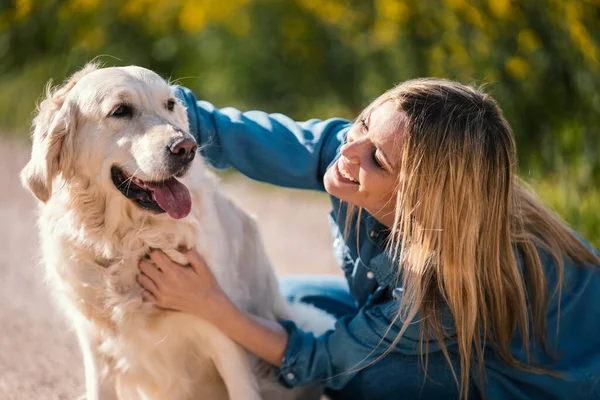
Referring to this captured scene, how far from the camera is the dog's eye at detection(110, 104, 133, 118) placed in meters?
2.37

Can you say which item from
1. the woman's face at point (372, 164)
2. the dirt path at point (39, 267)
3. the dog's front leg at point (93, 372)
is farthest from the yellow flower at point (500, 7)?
the dog's front leg at point (93, 372)

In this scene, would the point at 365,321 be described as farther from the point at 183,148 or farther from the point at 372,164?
the point at 183,148

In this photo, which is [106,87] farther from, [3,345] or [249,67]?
[249,67]

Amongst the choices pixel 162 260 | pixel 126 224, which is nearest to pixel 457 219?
pixel 162 260

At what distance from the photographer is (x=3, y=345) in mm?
3416

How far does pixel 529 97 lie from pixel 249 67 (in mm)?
3296

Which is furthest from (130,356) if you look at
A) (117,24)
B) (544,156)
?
(117,24)

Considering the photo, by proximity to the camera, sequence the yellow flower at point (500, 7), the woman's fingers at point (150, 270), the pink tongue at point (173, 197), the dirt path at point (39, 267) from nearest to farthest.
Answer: the pink tongue at point (173, 197), the woman's fingers at point (150, 270), the dirt path at point (39, 267), the yellow flower at point (500, 7)

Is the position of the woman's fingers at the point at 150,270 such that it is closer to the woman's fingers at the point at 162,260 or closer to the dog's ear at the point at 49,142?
the woman's fingers at the point at 162,260

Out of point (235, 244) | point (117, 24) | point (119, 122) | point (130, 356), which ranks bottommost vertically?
point (130, 356)

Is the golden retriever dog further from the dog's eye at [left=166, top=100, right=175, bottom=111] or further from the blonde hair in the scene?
the blonde hair

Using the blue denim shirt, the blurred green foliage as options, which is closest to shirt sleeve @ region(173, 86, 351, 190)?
the blue denim shirt

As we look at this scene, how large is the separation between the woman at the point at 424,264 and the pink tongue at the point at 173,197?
8.0 inches

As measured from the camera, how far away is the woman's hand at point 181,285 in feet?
7.97
